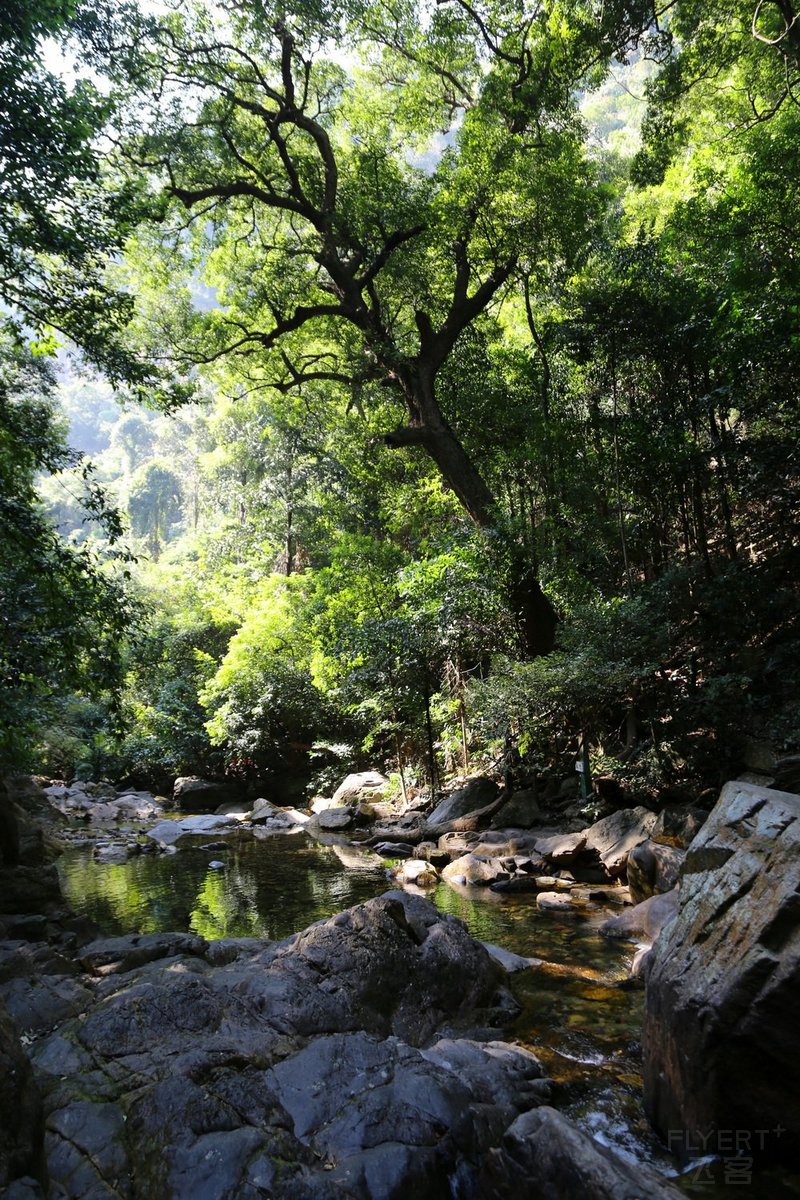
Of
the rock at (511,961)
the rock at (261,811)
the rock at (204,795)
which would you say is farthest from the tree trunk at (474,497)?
the rock at (204,795)

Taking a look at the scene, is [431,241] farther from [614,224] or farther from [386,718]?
[386,718]

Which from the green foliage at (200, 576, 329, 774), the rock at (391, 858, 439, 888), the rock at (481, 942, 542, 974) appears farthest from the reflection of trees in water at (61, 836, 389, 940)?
the green foliage at (200, 576, 329, 774)

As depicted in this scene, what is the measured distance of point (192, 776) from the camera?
2134 centimetres

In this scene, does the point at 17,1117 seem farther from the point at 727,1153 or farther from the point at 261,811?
the point at 261,811

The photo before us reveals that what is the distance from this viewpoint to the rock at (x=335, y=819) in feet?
47.8

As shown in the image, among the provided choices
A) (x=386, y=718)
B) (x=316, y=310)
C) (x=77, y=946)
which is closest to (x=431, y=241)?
(x=316, y=310)

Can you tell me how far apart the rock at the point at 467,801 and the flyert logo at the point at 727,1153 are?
8599mm

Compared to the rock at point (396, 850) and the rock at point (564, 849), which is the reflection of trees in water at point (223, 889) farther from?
the rock at point (564, 849)

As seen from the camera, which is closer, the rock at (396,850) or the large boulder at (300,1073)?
the large boulder at (300,1073)

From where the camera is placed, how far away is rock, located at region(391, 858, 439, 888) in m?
9.47

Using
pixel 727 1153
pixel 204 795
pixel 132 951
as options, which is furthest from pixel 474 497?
pixel 204 795

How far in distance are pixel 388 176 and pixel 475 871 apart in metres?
12.5

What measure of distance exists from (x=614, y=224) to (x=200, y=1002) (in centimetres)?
1600

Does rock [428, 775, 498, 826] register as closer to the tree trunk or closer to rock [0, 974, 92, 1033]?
the tree trunk
